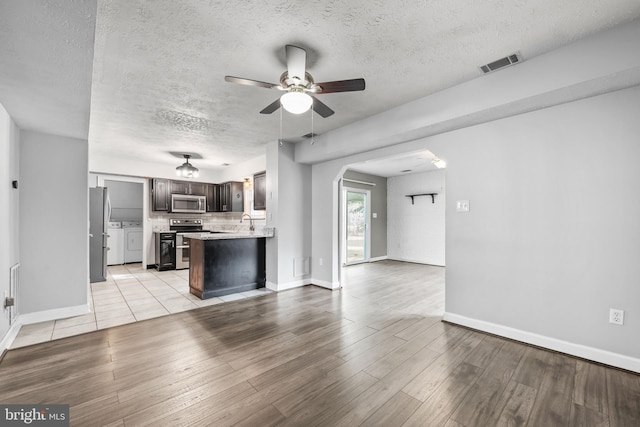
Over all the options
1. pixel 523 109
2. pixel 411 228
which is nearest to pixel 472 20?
pixel 523 109

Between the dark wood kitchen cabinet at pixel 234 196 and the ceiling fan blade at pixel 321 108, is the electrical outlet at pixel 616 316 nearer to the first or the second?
the ceiling fan blade at pixel 321 108

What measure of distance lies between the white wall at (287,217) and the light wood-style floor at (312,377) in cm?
150

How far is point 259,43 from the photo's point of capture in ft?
6.98

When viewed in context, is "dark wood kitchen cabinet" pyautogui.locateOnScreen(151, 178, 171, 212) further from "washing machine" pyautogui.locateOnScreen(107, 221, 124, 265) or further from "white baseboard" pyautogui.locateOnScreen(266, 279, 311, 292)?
"white baseboard" pyautogui.locateOnScreen(266, 279, 311, 292)

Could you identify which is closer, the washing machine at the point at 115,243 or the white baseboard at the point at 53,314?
the white baseboard at the point at 53,314

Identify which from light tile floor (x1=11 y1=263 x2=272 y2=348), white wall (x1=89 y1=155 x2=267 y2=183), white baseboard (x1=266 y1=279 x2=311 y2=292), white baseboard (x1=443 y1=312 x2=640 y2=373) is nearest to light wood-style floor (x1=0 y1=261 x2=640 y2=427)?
white baseboard (x1=443 y1=312 x2=640 y2=373)

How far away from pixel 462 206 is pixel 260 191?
3.70 m

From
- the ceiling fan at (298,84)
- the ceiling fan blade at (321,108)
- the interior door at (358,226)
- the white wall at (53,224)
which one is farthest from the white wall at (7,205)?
the interior door at (358,226)

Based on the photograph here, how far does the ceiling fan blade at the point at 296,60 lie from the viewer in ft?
6.91

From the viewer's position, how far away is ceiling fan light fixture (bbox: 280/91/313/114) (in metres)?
2.17

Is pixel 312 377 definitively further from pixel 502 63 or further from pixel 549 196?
pixel 502 63

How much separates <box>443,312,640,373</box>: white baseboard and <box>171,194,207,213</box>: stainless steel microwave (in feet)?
20.4

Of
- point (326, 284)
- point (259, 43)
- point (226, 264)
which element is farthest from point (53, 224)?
point (326, 284)

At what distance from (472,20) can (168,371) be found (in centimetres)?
344
